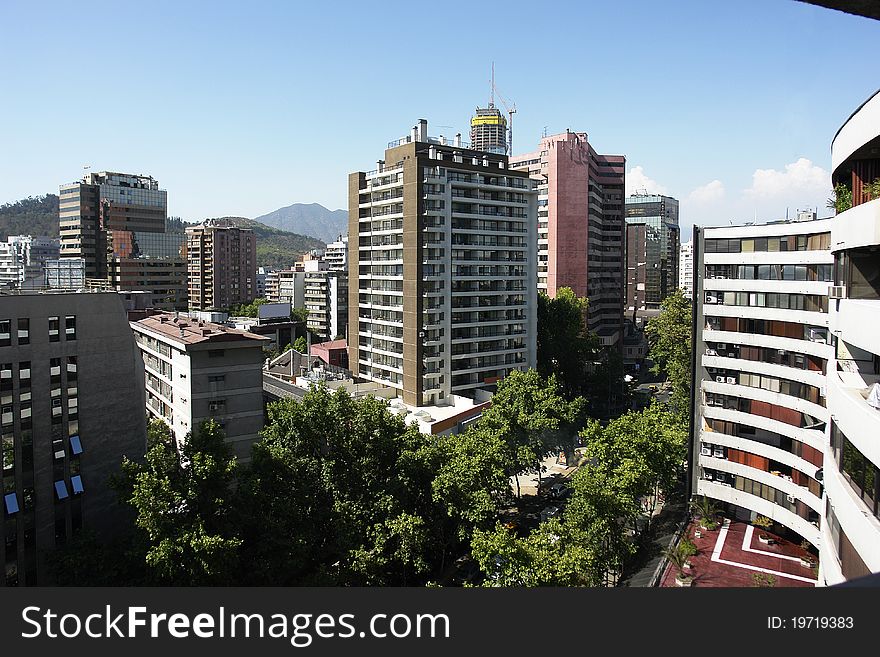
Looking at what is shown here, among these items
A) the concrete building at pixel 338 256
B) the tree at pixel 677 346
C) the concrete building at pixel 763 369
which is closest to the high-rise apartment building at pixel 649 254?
the concrete building at pixel 338 256

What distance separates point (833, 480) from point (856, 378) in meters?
0.63

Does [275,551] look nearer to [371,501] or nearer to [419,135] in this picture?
[371,501]

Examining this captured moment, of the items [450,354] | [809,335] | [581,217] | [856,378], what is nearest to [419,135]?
[450,354]

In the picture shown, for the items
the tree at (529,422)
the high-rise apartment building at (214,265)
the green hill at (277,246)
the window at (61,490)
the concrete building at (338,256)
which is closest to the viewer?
the window at (61,490)

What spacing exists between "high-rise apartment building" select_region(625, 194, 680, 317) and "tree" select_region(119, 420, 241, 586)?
39.8 m

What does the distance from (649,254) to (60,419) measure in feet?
168

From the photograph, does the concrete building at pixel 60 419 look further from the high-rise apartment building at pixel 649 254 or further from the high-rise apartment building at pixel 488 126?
the high-rise apartment building at pixel 488 126

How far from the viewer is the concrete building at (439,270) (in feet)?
66.6

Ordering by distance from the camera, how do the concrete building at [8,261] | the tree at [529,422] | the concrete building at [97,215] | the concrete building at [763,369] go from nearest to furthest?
the concrete building at [763,369] < the tree at [529,422] < the concrete building at [8,261] < the concrete building at [97,215]

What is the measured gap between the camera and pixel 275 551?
917cm

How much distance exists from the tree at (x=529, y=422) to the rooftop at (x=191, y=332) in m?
6.21

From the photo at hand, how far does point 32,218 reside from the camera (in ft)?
205

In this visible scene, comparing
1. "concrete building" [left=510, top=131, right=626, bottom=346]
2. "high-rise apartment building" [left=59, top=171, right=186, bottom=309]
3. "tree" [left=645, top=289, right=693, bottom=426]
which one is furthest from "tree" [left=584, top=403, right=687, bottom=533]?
"high-rise apartment building" [left=59, top=171, right=186, bottom=309]

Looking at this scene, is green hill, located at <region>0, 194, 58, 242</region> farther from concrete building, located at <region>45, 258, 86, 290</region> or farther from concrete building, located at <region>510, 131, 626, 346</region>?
concrete building, located at <region>45, 258, 86, 290</region>
